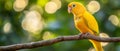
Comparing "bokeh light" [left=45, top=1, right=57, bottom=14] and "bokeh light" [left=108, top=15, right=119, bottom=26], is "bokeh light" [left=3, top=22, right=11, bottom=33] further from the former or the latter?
"bokeh light" [left=108, top=15, right=119, bottom=26]

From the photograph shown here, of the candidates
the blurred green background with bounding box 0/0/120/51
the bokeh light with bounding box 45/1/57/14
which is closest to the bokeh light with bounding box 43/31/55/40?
the blurred green background with bounding box 0/0/120/51

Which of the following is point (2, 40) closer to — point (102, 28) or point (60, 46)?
point (60, 46)

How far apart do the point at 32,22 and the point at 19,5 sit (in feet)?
0.59

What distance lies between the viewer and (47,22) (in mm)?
1712

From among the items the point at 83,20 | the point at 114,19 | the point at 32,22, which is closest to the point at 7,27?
the point at 32,22

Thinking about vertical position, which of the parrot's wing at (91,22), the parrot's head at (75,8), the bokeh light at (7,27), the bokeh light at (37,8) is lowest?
the bokeh light at (7,27)

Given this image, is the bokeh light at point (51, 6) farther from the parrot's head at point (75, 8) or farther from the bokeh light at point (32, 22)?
the parrot's head at point (75, 8)

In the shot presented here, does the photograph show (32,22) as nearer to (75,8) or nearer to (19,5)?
(19,5)

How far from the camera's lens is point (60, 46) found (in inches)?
70.1

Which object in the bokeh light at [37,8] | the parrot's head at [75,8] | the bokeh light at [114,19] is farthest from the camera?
the bokeh light at [37,8]

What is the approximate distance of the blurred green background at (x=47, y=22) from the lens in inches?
65.8

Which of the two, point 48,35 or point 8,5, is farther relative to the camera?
point 8,5

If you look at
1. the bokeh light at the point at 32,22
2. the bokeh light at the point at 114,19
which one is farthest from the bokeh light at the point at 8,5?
the bokeh light at the point at 114,19

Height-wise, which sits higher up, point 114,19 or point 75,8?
point 75,8
